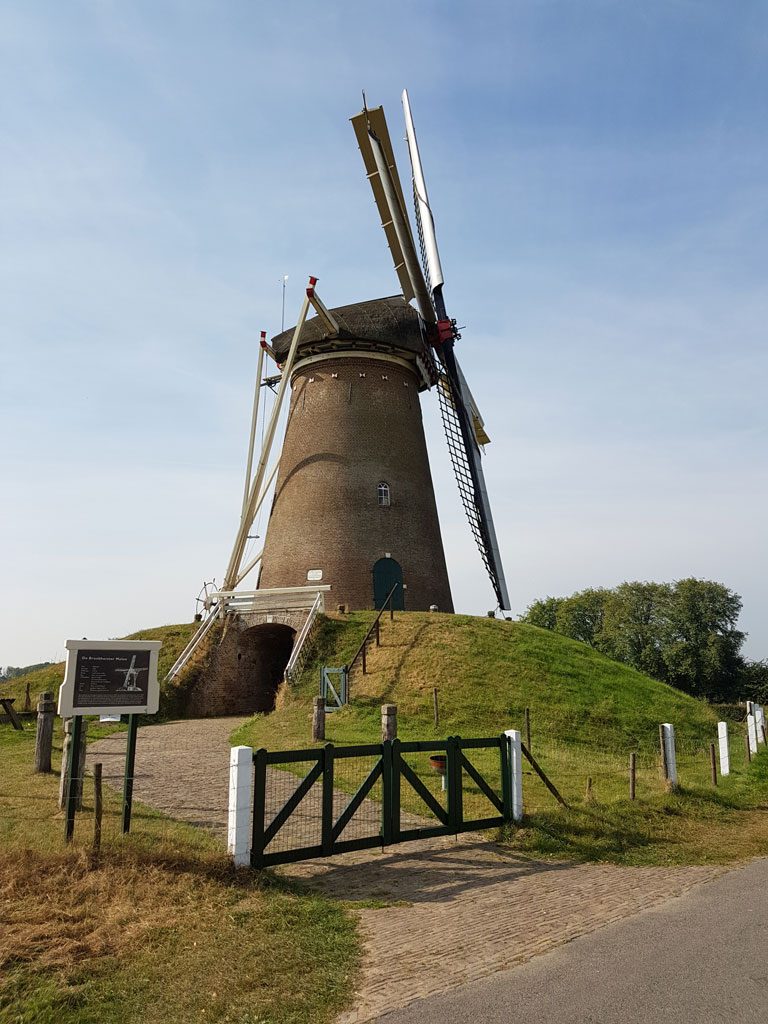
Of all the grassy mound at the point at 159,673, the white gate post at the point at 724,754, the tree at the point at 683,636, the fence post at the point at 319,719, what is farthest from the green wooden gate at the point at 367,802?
the tree at the point at 683,636

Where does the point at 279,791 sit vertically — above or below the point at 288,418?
below

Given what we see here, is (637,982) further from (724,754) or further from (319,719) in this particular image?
(319,719)

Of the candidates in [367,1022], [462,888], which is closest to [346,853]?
[462,888]

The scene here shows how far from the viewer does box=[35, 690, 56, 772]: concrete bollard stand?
40.4ft

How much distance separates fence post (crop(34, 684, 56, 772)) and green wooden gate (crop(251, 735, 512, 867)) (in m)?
3.90

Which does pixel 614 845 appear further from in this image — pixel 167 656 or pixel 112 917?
pixel 167 656

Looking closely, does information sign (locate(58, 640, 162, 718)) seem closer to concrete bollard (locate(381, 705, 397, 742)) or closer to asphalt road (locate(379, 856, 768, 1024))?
concrete bollard (locate(381, 705, 397, 742))

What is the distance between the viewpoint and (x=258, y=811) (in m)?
7.55

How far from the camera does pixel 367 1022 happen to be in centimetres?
458

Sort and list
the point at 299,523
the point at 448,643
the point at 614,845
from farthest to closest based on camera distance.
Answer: the point at 299,523 → the point at 448,643 → the point at 614,845

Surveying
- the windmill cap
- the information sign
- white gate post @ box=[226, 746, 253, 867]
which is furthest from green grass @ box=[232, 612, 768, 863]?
the windmill cap

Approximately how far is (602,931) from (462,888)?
1.70 metres

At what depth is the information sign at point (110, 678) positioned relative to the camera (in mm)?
8047

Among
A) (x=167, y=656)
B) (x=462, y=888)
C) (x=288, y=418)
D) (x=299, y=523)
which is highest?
(x=288, y=418)
